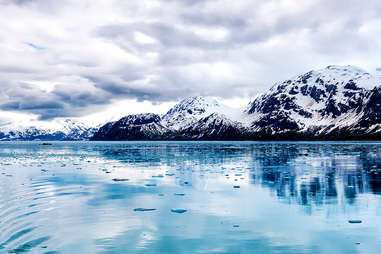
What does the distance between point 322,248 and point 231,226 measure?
12.9 feet

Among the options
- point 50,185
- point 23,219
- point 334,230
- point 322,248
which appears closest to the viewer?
point 322,248

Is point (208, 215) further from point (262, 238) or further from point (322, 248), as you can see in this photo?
point (322, 248)

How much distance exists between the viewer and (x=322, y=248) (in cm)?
1122

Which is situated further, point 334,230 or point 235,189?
point 235,189

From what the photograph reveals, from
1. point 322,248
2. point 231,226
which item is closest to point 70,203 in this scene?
point 231,226

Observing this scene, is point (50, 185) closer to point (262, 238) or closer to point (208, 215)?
point (208, 215)

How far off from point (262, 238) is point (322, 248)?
7.00ft

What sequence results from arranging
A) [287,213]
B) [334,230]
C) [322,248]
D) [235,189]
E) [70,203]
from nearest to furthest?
[322,248] → [334,230] → [287,213] → [70,203] → [235,189]

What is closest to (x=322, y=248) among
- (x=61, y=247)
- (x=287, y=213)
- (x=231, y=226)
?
(x=231, y=226)

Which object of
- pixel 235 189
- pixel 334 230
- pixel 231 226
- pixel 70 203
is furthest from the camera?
pixel 235 189

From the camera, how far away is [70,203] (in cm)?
1905

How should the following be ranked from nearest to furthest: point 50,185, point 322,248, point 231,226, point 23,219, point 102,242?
point 322,248
point 102,242
point 231,226
point 23,219
point 50,185

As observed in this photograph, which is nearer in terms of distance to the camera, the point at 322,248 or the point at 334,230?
the point at 322,248

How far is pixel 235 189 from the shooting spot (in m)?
23.3
